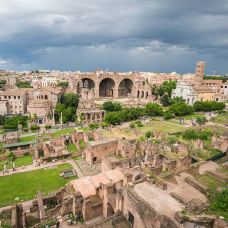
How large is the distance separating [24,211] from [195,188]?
58.9 ft

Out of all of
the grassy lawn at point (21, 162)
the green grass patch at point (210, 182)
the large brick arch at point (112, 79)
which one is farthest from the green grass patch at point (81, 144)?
the large brick arch at point (112, 79)

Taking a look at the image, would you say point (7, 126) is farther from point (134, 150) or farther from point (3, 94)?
point (134, 150)

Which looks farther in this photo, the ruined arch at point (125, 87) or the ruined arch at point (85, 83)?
the ruined arch at point (125, 87)

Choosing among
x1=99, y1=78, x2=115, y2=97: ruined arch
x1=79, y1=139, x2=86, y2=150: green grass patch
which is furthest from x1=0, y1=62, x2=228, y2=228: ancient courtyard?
x1=99, y1=78, x2=115, y2=97: ruined arch

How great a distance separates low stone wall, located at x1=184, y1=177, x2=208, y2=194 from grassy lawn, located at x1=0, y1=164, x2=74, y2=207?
16.6m

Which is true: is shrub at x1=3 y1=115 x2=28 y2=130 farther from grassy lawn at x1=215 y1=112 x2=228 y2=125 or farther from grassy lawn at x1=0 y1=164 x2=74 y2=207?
grassy lawn at x1=215 y1=112 x2=228 y2=125

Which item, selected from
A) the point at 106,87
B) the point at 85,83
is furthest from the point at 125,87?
the point at 85,83

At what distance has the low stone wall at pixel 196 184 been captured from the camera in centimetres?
2022

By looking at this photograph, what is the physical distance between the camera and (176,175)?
2328 cm

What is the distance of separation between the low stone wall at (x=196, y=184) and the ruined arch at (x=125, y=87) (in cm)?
8905

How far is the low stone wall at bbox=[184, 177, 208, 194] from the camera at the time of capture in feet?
66.3

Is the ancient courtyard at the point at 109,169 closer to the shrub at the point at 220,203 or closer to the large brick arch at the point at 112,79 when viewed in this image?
the shrub at the point at 220,203

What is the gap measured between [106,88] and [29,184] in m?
83.9

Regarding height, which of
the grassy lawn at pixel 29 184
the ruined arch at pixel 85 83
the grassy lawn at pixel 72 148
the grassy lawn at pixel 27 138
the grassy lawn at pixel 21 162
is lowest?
the grassy lawn at pixel 29 184
